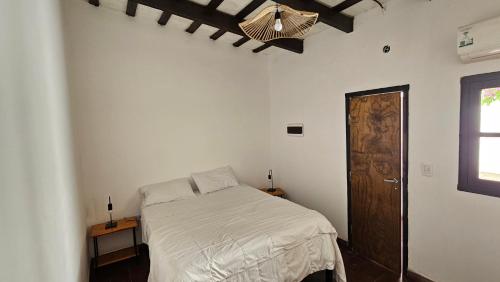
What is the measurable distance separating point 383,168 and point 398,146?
0.95ft

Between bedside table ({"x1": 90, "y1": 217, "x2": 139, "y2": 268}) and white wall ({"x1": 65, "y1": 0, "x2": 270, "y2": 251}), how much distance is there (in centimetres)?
13

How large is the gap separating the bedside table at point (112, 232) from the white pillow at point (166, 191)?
0.29 meters

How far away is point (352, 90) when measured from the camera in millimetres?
2779

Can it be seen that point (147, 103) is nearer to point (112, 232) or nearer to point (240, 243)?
point (112, 232)

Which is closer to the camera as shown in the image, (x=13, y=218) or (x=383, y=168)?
(x=13, y=218)

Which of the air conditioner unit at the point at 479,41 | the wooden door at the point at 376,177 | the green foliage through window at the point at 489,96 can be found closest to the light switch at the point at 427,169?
the wooden door at the point at 376,177

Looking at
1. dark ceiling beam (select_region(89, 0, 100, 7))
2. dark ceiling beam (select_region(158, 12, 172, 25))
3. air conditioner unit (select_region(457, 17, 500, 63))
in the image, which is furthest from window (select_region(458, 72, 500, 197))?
dark ceiling beam (select_region(89, 0, 100, 7))

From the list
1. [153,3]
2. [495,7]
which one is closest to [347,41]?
[495,7]

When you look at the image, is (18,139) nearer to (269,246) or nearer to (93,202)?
(269,246)

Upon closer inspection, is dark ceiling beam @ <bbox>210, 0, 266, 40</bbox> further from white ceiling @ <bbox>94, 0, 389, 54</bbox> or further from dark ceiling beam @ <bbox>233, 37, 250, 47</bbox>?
dark ceiling beam @ <bbox>233, 37, 250, 47</bbox>

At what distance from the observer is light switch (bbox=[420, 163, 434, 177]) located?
2.15m

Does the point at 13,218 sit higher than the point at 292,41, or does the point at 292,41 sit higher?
the point at 292,41

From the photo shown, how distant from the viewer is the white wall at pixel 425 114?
189 centimetres

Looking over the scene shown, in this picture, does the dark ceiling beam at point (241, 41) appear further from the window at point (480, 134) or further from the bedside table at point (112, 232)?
the bedside table at point (112, 232)
